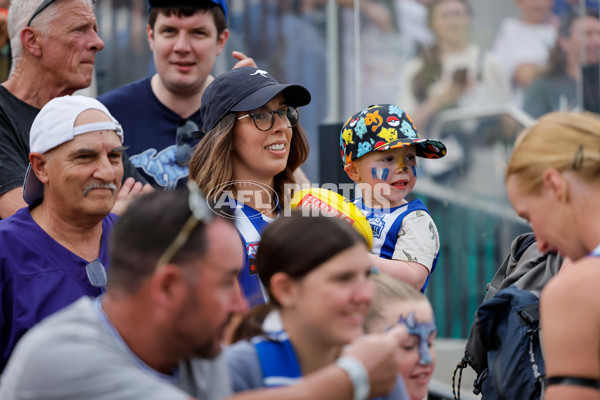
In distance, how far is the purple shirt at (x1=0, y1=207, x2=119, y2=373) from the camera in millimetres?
2805

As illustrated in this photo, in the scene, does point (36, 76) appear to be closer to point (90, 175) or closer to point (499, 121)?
point (90, 175)

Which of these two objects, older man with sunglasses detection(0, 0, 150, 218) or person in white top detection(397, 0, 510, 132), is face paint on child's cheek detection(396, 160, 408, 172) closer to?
older man with sunglasses detection(0, 0, 150, 218)

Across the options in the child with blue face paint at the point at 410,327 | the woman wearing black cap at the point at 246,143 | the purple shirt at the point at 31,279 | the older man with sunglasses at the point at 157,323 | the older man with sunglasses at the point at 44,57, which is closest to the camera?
the older man with sunglasses at the point at 157,323

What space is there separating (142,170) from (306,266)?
6.67 feet

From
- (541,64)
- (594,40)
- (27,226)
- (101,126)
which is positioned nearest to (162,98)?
(101,126)

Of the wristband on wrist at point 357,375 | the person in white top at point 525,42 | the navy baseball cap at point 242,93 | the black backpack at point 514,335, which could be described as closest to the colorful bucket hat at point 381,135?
the navy baseball cap at point 242,93

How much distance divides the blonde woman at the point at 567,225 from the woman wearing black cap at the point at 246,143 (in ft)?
4.23

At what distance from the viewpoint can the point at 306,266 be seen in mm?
2199

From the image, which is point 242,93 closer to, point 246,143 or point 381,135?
point 246,143

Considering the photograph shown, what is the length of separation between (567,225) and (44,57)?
8.75 feet

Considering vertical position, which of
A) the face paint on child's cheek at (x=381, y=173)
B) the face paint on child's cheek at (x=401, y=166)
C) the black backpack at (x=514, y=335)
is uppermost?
the face paint on child's cheek at (x=401, y=166)

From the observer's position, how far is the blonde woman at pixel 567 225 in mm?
2105

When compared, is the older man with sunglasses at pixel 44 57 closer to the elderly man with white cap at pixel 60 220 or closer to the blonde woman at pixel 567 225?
the elderly man with white cap at pixel 60 220

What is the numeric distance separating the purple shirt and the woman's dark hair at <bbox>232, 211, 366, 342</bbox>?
846 millimetres
